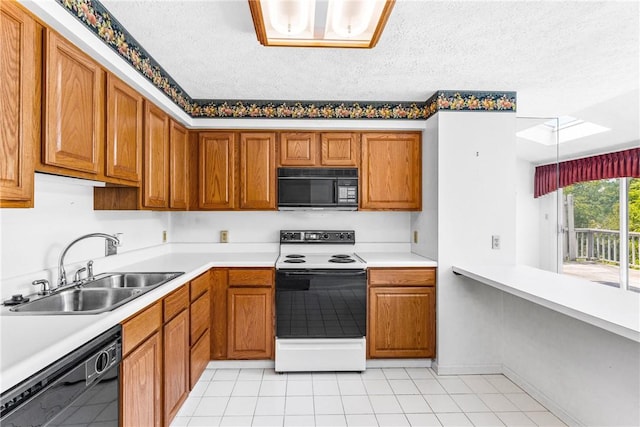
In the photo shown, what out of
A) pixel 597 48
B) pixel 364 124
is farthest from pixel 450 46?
pixel 364 124

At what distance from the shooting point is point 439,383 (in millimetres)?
2592

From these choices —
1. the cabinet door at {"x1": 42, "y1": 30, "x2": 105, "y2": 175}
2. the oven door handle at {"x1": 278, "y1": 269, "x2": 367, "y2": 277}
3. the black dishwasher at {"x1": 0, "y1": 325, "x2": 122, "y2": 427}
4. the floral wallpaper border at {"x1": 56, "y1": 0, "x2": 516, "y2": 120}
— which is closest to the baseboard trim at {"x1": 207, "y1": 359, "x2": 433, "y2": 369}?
the oven door handle at {"x1": 278, "y1": 269, "x2": 367, "y2": 277}

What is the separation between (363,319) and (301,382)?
0.66 m

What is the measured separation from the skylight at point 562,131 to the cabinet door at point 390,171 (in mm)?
1578

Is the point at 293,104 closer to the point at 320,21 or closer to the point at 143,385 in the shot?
the point at 320,21

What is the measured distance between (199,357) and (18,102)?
1914 mm

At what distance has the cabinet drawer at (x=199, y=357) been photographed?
2358mm

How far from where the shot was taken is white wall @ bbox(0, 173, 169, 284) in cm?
159

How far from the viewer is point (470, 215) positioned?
2791 millimetres

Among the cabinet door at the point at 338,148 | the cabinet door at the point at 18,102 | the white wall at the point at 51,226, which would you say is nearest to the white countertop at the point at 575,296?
the cabinet door at the point at 338,148

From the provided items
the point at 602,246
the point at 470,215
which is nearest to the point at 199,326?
the point at 470,215

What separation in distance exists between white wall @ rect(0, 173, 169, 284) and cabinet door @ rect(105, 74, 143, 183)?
0.20 meters

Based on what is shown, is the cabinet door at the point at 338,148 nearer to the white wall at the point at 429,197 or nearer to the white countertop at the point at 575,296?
the white wall at the point at 429,197

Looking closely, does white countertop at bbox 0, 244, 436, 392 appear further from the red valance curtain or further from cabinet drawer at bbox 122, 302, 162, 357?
the red valance curtain
